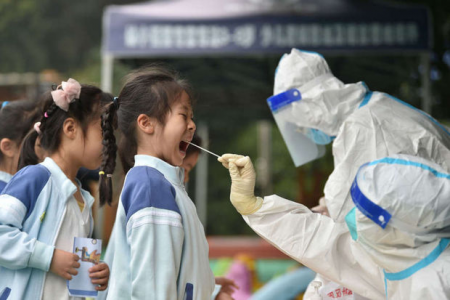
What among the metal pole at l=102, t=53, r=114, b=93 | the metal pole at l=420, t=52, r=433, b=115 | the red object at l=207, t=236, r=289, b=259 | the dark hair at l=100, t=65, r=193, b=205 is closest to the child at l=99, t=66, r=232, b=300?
the dark hair at l=100, t=65, r=193, b=205

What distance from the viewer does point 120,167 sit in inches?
98.9

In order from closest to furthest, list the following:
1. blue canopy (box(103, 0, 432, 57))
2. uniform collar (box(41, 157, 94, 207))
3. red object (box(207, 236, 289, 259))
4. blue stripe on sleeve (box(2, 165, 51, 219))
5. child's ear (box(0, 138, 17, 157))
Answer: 1. blue stripe on sleeve (box(2, 165, 51, 219))
2. uniform collar (box(41, 157, 94, 207))
3. child's ear (box(0, 138, 17, 157))
4. blue canopy (box(103, 0, 432, 57))
5. red object (box(207, 236, 289, 259))

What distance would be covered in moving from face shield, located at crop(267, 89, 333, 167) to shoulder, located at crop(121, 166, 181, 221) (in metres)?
1.17

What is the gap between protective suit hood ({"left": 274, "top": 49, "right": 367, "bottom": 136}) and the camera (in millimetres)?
2943

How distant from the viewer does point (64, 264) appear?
7.07 ft

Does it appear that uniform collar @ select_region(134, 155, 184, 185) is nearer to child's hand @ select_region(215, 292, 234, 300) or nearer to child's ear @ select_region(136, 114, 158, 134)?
child's ear @ select_region(136, 114, 158, 134)

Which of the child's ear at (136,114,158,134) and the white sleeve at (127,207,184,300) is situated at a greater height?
the child's ear at (136,114,158,134)

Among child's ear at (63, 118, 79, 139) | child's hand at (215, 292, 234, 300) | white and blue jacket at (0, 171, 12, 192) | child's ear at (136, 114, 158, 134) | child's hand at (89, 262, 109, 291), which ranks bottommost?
child's hand at (215, 292, 234, 300)

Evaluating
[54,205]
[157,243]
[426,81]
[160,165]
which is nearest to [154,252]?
[157,243]

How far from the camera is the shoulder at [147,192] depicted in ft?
6.34

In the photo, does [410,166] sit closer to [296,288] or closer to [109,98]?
[109,98]

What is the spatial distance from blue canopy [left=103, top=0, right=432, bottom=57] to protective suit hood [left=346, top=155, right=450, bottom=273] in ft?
12.8

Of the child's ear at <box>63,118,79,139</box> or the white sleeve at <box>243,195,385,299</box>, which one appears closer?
the white sleeve at <box>243,195,385,299</box>

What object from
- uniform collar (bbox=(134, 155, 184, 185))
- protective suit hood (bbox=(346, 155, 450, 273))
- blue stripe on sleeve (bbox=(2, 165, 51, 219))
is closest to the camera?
protective suit hood (bbox=(346, 155, 450, 273))
